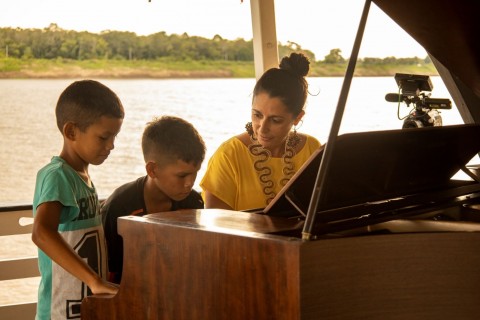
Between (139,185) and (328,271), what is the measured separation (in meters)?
1.10

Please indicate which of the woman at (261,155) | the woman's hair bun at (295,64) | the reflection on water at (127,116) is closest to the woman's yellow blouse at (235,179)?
the woman at (261,155)

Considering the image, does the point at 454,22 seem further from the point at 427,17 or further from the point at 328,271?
the point at 328,271

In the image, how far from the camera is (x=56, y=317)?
2.19 metres

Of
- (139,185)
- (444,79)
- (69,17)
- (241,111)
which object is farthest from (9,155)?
(444,79)

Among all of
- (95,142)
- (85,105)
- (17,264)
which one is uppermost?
(85,105)

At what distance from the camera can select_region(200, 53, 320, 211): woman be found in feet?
9.15

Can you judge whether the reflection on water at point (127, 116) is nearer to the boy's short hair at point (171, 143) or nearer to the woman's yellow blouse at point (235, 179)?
the woman's yellow blouse at point (235, 179)

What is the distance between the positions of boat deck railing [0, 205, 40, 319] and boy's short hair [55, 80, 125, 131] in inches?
61.5

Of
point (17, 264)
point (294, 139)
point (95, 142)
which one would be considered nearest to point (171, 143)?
point (95, 142)

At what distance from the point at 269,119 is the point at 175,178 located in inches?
18.2

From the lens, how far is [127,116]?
3926 mm

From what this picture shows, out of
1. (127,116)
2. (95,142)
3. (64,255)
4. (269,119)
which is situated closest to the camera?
(64,255)

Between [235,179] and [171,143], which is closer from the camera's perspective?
[171,143]

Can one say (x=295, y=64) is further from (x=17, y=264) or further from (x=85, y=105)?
(x=17, y=264)
